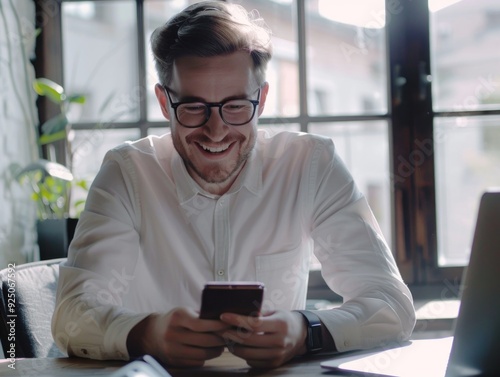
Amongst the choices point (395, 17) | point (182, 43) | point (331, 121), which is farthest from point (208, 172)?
point (395, 17)

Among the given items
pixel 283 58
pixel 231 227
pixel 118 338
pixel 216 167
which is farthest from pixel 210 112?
pixel 283 58

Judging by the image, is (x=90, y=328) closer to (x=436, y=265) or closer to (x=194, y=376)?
(x=194, y=376)

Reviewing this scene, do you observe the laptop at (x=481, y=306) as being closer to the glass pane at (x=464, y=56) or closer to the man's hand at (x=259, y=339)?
the man's hand at (x=259, y=339)

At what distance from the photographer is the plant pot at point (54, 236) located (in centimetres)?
250

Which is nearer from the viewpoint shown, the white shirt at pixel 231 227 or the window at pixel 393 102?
the white shirt at pixel 231 227

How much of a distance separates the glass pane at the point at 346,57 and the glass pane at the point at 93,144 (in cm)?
Result: 78

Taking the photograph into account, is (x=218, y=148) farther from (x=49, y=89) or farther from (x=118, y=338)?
(x=49, y=89)

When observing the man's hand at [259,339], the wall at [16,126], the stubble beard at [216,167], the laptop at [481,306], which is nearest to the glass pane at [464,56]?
the stubble beard at [216,167]

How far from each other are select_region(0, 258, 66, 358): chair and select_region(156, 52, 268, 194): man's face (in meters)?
0.46

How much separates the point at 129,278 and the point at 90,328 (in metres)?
0.32

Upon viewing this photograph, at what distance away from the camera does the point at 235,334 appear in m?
1.15

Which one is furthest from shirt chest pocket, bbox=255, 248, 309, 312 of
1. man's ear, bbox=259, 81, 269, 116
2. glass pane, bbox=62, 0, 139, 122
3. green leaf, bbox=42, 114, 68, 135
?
glass pane, bbox=62, 0, 139, 122

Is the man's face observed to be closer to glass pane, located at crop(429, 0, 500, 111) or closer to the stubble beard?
the stubble beard

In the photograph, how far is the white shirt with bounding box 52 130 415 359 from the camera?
1.57 m
